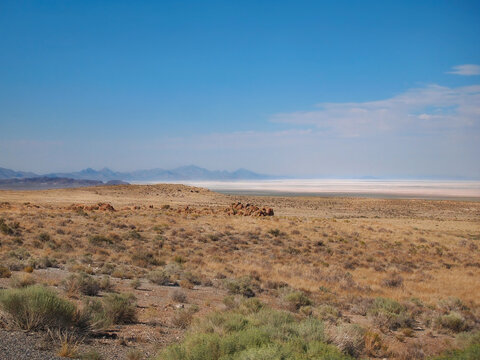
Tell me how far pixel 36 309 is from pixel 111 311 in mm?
2040

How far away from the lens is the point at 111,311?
9.23 m

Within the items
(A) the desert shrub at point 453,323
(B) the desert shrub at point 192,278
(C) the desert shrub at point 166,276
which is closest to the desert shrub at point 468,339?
(A) the desert shrub at point 453,323

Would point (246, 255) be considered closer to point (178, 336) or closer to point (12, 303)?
point (178, 336)

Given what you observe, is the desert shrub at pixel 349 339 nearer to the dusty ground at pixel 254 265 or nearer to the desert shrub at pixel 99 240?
the dusty ground at pixel 254 265

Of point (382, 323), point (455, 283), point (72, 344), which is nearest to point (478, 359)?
point (382, 323)

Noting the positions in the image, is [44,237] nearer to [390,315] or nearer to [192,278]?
[192,278]

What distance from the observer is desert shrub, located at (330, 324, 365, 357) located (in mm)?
7922

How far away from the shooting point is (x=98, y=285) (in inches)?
483

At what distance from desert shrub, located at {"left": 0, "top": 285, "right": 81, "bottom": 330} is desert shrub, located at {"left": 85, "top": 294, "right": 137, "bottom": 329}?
2.12ft

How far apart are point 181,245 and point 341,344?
17873mm

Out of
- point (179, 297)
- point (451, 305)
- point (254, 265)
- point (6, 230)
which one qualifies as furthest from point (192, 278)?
point (6, 230)

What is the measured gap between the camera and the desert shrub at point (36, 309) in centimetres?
746

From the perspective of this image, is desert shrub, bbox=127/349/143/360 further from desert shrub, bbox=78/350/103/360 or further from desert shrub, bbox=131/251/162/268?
desert shrub, bbox=131/251/162/268

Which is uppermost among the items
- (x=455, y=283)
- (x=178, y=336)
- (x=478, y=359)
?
(x=478, y=359)
